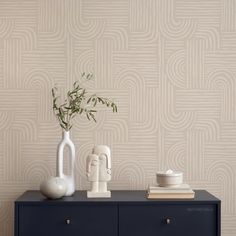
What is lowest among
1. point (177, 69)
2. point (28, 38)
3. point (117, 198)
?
point (117, 198)

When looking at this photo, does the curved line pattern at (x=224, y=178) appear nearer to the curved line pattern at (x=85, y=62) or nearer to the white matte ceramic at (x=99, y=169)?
the white matte ceramic at (x=99, y=169)

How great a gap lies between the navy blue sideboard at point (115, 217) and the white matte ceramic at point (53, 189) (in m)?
0.04

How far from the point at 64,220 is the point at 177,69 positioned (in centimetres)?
109

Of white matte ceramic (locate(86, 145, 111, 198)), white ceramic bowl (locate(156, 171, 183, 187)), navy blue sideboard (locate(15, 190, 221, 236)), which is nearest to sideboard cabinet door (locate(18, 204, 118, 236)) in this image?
navy blue sideboard (locate(15, 190, 221, 236))

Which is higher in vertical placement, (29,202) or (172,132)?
(172,132)

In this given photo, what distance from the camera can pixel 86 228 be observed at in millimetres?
2645

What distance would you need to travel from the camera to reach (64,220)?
8.66 feet

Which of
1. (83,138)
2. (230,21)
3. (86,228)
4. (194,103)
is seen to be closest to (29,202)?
(86,228)

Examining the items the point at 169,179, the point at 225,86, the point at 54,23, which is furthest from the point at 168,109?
the point at 54,23

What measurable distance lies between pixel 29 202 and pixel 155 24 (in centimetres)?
125

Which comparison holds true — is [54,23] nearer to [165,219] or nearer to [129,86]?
[129,86]

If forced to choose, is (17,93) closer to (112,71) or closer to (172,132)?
(112,71)

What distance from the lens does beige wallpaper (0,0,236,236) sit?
3043 millimetres

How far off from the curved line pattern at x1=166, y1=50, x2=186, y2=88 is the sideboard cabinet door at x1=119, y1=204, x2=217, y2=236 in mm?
771
